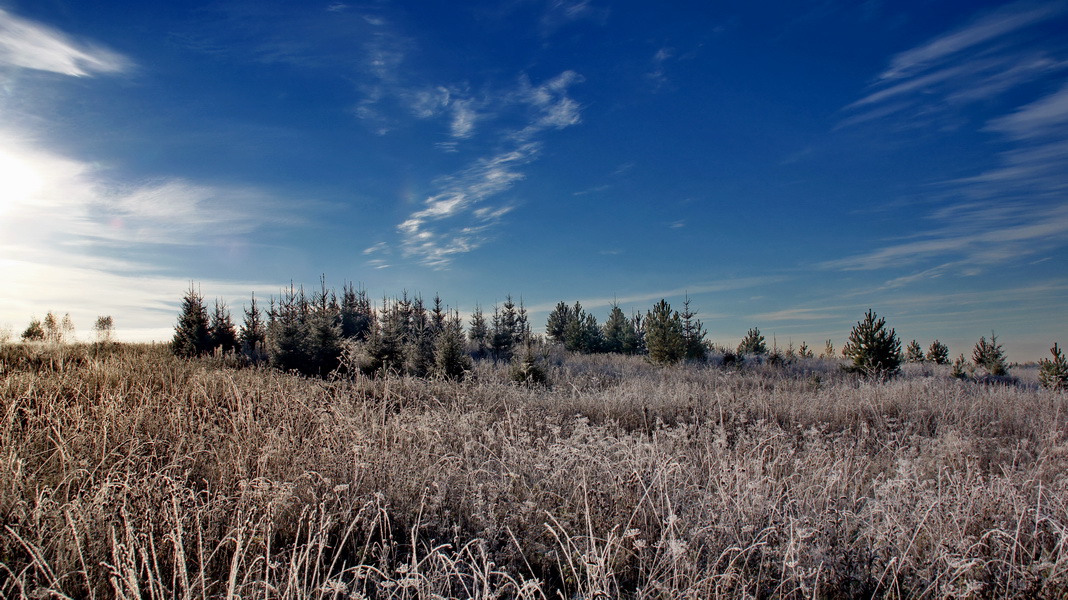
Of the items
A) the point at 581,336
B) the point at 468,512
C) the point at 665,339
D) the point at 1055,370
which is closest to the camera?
the point at 468,512

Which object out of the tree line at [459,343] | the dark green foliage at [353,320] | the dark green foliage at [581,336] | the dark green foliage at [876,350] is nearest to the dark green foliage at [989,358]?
the tree line at [459,343]

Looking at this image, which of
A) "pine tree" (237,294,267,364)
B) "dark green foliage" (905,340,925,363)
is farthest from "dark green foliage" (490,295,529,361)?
"dark green foliage" (905,340,925,363)

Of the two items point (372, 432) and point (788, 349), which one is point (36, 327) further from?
point (788, 349)

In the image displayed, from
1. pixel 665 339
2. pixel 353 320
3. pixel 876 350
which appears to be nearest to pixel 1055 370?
pixel 876 350

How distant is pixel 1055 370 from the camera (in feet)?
59.4

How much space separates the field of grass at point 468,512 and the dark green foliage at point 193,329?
719 inches

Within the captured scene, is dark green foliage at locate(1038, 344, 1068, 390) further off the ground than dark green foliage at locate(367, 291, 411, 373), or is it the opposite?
dark green foliage at locate(367, 291, 411, 373)

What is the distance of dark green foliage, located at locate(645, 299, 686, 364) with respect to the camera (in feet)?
68.4

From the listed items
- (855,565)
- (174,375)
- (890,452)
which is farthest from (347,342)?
(855,565)

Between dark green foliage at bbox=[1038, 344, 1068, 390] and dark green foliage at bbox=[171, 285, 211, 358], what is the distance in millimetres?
33870

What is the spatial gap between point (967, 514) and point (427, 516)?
387 centimetres

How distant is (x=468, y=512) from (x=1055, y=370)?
23.9 m

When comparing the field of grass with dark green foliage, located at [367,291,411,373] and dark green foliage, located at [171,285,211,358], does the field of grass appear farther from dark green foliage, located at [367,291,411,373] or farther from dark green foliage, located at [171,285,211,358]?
dark green foliage, located at [171,285,211,358]

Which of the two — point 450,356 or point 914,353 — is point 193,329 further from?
point 914,353
